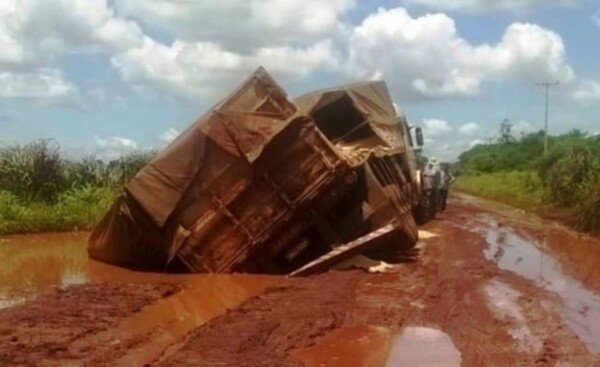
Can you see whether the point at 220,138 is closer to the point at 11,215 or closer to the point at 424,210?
the point at 11,215

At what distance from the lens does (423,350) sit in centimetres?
926

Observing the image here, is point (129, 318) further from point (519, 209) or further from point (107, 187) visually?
point (519, 209)

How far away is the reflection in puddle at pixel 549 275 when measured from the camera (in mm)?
10695

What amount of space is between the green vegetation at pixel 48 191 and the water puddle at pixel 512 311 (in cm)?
1248

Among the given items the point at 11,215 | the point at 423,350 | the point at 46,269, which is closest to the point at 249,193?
the point at 46,269

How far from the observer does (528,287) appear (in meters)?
13.7

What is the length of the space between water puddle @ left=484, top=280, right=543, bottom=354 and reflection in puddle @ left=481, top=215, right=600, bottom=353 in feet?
1.87

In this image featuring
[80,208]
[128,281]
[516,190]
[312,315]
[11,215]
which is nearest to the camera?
[312,315]

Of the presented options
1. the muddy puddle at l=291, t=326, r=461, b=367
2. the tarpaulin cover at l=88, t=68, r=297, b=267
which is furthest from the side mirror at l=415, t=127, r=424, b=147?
the muddy puddle at l=291, t=326, r=461, b=367

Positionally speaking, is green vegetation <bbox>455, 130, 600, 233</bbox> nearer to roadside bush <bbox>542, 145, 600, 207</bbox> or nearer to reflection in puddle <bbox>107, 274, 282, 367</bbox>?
roadside bush <bbox>542, 145, 600, 207</bbox>

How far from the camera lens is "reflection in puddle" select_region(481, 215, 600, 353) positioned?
10.7 m

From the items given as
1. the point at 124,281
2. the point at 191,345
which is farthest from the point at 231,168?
the point at 191,345

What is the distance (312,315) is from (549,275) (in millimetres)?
6399

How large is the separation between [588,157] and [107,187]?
15.0m
